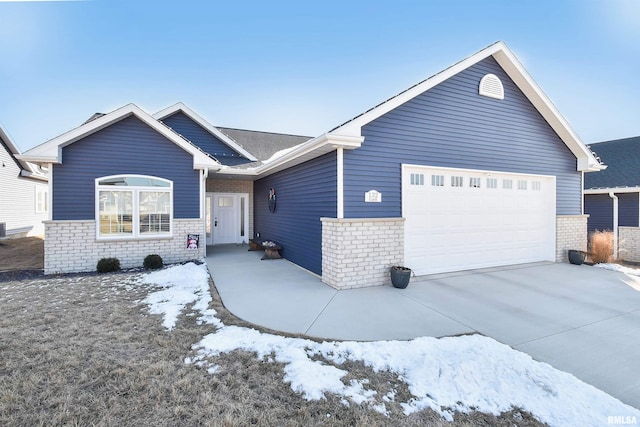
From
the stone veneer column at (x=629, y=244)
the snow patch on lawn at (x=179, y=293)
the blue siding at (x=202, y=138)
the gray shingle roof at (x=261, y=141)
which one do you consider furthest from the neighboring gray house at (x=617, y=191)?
the snow patch on lawn at (x=179, y=293)

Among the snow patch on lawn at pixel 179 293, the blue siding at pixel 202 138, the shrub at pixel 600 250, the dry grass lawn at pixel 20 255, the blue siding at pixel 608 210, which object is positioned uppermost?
the blue siding at pixel 202 138

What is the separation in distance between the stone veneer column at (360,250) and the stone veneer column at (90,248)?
16.4 feet

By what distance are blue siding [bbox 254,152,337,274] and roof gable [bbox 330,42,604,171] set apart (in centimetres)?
97

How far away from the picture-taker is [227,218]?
523 inches

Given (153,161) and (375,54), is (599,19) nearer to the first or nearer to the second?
(375,54)

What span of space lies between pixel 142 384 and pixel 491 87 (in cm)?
963

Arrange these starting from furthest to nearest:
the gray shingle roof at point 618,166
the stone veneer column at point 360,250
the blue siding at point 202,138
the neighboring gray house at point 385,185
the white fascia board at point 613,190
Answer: the blue siding at point 202,138 < the gray shingle roof at point 618,166 < the white fascia board at point 613,190 < the neighboring gray house at point 385,185 < the stone veneer column at point 360,250

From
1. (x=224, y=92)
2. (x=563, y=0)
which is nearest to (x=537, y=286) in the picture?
(x=563, y=0)

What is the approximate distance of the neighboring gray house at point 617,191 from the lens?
11.5 m

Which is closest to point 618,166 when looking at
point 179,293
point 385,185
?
point 385,185

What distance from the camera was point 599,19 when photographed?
32.2ft

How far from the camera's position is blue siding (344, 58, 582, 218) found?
6410mm

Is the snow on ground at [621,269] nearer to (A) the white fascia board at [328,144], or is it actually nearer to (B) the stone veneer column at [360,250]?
(B) the stone veneer column at [360,250]

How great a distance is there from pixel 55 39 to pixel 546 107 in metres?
17.0
